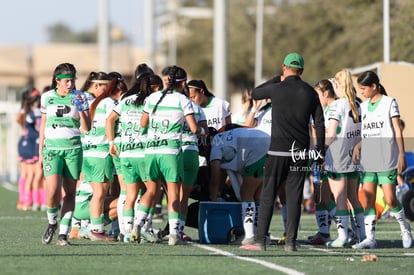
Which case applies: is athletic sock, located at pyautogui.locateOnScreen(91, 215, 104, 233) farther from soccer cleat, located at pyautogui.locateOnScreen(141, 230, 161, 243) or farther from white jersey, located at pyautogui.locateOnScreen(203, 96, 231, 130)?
white jersey, located at pyautogui.locateOnScreen(203, 96, 231, 130)

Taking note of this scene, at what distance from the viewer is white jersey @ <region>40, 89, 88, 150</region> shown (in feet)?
51.1

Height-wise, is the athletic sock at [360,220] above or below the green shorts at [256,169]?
below

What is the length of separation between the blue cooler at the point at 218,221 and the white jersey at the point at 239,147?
0.54m

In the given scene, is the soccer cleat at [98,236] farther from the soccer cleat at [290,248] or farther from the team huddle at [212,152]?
the soccer cleat at [290,248]

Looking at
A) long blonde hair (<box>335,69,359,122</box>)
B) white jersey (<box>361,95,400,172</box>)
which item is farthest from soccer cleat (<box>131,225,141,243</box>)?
long blonde hair (<box>335,69,359,122</box>)

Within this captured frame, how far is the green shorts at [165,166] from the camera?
15.5 m

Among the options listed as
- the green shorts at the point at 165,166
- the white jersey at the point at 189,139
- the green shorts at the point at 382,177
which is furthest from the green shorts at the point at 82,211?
the green shorts at the point at 382,177

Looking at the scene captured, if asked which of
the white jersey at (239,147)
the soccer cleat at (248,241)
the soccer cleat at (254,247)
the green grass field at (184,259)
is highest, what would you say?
the white jersey at (239,147)

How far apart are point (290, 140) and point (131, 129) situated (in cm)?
235

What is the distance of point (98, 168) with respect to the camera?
16672 mm

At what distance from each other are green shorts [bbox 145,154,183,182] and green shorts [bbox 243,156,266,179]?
3.74 feet

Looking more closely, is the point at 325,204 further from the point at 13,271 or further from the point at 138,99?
the point at 13,271

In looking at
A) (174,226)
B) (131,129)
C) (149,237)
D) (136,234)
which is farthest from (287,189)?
(131,129)

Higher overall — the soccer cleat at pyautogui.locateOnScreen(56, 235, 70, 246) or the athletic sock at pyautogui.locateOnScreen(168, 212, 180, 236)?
the athletic sock at pyautogui.locateOnScreen(168, 212, 180, 236)
